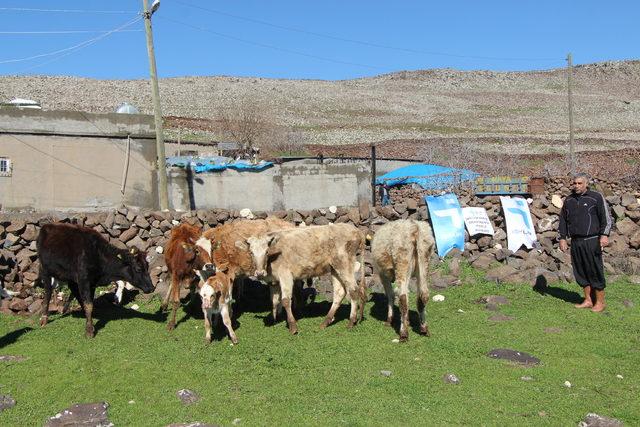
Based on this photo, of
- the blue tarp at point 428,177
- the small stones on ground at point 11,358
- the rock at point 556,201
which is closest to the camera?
the small stones on ground at point 11,358

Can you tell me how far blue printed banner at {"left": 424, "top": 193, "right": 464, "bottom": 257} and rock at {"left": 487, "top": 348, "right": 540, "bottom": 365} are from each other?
615cm

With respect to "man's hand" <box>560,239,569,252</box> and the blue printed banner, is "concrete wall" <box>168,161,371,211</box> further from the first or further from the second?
"man's hand" <box>560,239,569,252</box>

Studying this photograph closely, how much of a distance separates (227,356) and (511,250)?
26.9ft

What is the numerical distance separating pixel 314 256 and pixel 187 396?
4069 mm

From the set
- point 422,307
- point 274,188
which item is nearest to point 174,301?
point 422,307

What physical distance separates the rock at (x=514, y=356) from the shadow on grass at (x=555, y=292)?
12.0ft

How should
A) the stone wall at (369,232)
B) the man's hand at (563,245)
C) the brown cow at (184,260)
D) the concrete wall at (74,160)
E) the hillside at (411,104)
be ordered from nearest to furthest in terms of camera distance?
the brown cow at (184,260) → the man's hand at (563,245) → the stone wall at (369,232) → the concrete wall at (74,160) → the hillside at (411,104)

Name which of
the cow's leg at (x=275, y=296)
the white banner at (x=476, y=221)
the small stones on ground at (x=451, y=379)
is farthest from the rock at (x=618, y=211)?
the small stones on ground at (x=451, y=379)

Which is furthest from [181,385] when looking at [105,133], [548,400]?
[105,133]

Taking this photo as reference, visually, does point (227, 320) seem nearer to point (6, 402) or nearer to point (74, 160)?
point (6, 402)

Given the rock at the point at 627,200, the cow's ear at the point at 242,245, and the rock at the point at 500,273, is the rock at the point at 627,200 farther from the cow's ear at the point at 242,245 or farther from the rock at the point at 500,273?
the cow's ear at the point at 242,245

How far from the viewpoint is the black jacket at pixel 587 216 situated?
476 inches

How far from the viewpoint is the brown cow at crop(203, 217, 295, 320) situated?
11.7 metres

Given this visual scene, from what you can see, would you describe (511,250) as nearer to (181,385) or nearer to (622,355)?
(622,355)
